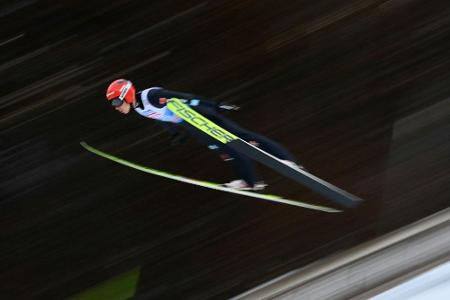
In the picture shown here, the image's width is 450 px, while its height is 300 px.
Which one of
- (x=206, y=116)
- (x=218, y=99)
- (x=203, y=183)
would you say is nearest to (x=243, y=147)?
(x=206, y=116)

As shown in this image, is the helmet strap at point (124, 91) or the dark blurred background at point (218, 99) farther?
the dark blurred background at point (218, 99)

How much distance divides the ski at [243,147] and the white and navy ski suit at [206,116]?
0.18ft

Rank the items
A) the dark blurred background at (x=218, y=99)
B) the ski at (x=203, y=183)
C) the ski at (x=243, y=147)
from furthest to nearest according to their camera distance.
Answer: the dark blurred background at (x=218, y=99)
the ski at (x=203, y=183)
the ski at (x=243, y=147)

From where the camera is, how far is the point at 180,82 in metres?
5.96

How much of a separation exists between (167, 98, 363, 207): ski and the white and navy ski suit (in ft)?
0.18

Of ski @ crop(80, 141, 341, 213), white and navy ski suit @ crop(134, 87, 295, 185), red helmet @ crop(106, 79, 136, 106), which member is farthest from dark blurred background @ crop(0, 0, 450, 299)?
red helmet @ crop(106, 79, 136, 106)

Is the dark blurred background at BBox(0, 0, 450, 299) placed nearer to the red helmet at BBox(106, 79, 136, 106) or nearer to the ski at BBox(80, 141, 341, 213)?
the ski at BBox(80, 141, 341, 213)

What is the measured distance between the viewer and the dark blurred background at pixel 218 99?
5961mm

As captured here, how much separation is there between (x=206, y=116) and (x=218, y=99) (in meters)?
0.83

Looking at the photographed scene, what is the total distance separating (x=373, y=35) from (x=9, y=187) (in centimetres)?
353

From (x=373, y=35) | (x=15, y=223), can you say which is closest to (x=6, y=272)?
(x=15, y=223)

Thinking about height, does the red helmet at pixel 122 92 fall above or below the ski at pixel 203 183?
above

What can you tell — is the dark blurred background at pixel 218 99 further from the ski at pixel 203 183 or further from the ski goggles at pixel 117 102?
the ski goggles at pixel 117 102

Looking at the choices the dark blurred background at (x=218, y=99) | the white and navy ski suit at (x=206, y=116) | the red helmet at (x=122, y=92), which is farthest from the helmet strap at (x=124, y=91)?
the dark blurred background at (x=218, y=99)
